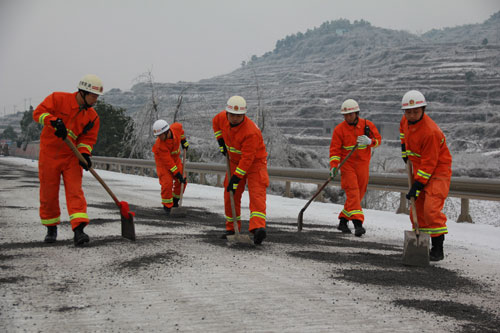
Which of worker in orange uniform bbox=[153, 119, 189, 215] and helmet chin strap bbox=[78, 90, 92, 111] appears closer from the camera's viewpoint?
helmet chin strap bbox=[78, 90, 92, 111]

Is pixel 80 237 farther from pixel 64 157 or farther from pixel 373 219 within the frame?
pixel 373 219

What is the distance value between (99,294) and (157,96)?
2405 cm

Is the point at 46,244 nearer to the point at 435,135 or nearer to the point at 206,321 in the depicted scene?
the point at 206,321

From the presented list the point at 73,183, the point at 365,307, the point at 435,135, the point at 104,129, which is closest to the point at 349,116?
the point at 435,135

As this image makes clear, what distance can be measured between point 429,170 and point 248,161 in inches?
76.6

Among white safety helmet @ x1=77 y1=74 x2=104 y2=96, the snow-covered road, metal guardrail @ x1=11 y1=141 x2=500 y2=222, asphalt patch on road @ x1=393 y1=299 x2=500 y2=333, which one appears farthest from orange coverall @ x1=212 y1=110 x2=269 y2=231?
metal guardrail @ x1=11 y1=141 x2=500 y2=222

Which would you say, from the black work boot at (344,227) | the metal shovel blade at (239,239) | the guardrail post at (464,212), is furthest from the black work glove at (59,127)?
the guardrail post at (464,212)

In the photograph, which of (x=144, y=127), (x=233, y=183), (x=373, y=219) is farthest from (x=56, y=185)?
(x=144, y=127)

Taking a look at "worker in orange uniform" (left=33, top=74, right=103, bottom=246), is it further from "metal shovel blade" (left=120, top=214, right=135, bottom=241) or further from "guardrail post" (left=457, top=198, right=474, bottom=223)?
"guardrail post" (left=457, top=198, right=474, bottom=223)

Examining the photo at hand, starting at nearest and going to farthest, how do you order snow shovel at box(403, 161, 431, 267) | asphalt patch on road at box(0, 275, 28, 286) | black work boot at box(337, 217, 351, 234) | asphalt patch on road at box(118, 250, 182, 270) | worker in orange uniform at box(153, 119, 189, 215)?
asphalt patch on road at box(0, 275, 28, 286), asphalt patch on road at box(118, 250, 182, 270), snow shovel at box(403, 161, 431, 267), black work boot at box(337, 217, 351, 234), worker in orange uniform at box(153, 119, 189, 215)

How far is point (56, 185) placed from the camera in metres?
6.05

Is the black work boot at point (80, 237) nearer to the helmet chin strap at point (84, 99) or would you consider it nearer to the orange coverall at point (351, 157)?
the helmet chin strap at point (84, 99)

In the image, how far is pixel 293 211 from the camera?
413 inches

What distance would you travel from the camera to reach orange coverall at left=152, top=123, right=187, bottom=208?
970 centimetres
